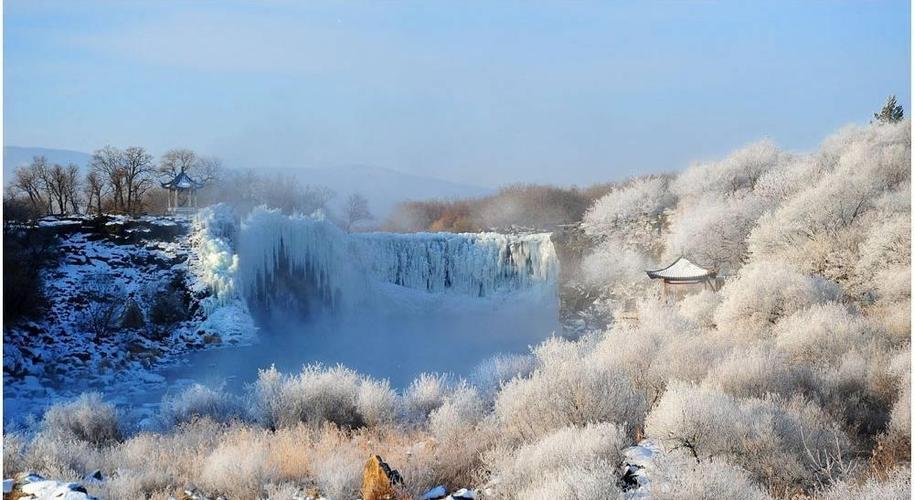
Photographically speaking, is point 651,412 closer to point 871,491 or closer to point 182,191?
point 871,491

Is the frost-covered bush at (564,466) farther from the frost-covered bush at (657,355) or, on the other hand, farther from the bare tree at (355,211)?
the bare tree at (355,211)

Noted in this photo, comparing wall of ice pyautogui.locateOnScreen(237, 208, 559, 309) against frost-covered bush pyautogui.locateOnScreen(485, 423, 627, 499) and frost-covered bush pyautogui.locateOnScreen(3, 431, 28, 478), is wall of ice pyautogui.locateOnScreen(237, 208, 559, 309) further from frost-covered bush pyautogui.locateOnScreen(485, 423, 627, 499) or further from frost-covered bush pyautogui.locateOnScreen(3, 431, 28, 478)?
frost-covered bush pyautogui.locateOnScreen(485, 423, 627, 499)

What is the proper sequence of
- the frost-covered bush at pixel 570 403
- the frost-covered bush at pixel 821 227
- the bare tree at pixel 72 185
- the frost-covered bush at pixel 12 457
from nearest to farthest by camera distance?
the frost-covered bush at pixel 12 457
the frost-covered bush at pixel 570 403
the frost-covered bush at pixel 821 227
the bare tree at pixel 72 185

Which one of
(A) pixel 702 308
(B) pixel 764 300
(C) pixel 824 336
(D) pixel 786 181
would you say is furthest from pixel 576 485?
(D) pixel 786 181

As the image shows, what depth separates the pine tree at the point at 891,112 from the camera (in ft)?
117

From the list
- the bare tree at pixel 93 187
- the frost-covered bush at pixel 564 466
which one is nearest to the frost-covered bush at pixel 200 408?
the frost-covered bush at pixel 564 466

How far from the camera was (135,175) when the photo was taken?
1428 inches

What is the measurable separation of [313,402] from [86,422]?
3.88m

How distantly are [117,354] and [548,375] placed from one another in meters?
17.9

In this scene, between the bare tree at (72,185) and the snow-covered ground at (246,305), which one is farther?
the bare tree at (72,185)

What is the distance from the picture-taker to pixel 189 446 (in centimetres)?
1062

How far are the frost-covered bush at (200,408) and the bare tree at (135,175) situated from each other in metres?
23.6

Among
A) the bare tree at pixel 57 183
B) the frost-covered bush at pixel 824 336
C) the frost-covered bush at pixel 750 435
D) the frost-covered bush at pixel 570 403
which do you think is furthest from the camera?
the bare tree at pixel 57 183

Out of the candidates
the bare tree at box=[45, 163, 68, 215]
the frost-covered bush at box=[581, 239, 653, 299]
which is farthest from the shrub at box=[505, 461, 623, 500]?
the bare tree at box=[45, 163, 68, 215]
